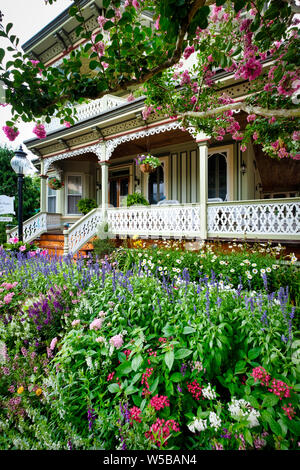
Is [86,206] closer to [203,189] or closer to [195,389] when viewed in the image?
[203,189]

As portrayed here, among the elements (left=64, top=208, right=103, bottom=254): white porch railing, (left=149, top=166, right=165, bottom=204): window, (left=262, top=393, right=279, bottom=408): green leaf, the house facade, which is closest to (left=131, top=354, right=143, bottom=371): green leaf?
(left=262, top=393, right=279, bottom=408): green leaf

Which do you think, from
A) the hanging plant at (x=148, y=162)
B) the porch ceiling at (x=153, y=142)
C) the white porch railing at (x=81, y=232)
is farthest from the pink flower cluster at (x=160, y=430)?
the porch ceiling at (x=153, y=142)

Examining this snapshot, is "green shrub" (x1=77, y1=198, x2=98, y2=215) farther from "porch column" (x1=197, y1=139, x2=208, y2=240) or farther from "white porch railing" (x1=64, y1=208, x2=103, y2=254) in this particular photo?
"porch column" (x1=197, y1=139, x2=208, y2=240)

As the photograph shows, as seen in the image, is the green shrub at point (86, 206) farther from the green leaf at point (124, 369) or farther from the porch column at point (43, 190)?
the green leaf at point (124, 369)

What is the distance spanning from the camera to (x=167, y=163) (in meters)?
9.98

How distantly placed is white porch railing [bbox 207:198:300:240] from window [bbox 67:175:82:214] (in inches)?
320

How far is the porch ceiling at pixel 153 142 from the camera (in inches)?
342

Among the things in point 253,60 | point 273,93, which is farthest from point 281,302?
point 273,93

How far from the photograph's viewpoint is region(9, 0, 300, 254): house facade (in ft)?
19.9

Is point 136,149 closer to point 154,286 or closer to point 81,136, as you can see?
point 81,136

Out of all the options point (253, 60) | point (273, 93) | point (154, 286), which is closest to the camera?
point (154, 286)

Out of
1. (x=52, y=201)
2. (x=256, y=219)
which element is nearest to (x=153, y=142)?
(x=256, y=219)
